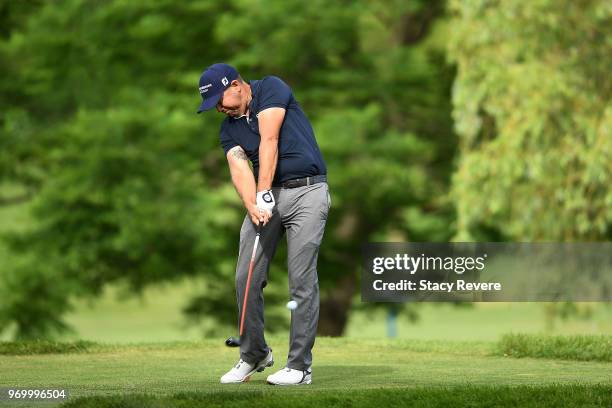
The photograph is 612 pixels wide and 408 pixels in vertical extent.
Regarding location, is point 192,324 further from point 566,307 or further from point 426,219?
point 566,307

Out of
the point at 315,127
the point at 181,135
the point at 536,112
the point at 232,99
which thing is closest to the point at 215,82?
the point at 232,99

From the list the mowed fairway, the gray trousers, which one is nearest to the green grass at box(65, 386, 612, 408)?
the mowed fairway

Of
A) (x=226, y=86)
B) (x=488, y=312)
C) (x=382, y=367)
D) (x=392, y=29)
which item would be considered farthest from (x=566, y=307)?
(x=488, y=312)

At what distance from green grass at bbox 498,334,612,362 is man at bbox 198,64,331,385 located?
2461mm

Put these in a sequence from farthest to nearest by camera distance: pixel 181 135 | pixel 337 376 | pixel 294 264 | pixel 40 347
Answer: pixel 181 135
pixel 40 347
pixel 337 376
pixel 294 264

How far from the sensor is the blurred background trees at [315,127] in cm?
1723

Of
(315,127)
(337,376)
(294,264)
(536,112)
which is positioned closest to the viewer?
(294,264)

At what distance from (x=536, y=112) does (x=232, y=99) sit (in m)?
10.6

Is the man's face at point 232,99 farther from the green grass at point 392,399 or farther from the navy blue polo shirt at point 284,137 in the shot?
the green grass at point 392,399

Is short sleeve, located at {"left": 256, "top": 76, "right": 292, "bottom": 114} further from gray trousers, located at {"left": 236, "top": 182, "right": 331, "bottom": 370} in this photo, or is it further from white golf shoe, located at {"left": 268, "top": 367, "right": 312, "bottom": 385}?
white golf shoe, located at {"left": 268, "top": 367, "right": 312, "bottom": 385}

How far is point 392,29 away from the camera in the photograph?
2523 centimetres

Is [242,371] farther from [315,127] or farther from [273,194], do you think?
[315,127]

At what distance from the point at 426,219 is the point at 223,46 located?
5.52m

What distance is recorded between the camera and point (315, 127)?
2114 centimetres
